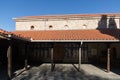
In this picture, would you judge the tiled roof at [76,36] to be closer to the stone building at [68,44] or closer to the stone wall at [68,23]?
the stone building at [68,44]

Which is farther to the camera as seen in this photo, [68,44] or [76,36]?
[68,44]

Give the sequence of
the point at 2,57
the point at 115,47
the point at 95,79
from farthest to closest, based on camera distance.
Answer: the point at 115,47, the point at 2,57, the point at 95,79

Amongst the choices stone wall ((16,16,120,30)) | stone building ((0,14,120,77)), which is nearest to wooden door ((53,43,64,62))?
stone building ((0,14,120,77))

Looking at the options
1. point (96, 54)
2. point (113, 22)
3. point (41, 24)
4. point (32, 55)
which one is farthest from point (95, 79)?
point (41, 24)

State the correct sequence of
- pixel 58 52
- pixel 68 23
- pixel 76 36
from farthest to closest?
pixel 68 23, pixel 58 52, pixel 76 36

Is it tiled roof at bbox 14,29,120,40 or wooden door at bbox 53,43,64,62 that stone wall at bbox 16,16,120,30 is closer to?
wooden door at bbox 53,43,64,62

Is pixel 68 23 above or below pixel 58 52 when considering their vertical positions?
above

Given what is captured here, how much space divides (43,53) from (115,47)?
7835 millimetres

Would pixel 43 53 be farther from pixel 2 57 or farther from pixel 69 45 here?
pixel 2 57

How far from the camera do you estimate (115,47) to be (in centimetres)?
2127

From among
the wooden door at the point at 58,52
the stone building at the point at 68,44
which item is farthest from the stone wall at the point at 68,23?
the wooden door at the point at 58,52

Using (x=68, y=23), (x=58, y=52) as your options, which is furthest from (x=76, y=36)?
(x=68, y=23)

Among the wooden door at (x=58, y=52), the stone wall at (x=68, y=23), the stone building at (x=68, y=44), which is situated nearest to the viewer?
the stone building at (x=68, y=44)

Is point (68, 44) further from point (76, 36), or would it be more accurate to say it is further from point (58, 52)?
point (76, 36)
